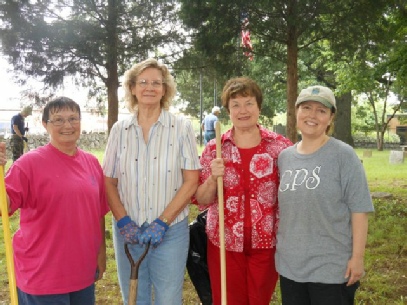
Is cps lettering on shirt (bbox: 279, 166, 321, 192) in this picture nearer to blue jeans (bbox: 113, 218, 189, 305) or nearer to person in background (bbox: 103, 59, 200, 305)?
person in background (bbox: 103, 59, 200, 305)

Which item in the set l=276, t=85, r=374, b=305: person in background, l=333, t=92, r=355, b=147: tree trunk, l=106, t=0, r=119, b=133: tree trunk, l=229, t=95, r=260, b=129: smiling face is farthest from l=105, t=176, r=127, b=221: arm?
l=333, t=92, r=355, b=147: tree trunk

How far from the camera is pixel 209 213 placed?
122 inches

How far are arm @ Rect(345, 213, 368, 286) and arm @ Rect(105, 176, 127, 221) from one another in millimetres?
1342

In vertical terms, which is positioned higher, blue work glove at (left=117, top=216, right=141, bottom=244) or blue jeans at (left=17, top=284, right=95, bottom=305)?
blue work glove at (left=117, top=216, right=141, bottom=244)

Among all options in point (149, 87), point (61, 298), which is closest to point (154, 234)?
point (61, 298)

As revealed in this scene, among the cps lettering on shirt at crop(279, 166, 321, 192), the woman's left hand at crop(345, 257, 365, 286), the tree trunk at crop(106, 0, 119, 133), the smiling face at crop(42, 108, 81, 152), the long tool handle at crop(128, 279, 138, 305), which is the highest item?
the tree trunk at crop(106, 0, 119, 133)

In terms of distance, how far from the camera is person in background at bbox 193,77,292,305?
113 inches

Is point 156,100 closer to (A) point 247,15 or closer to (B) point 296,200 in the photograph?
(B) point 296,200

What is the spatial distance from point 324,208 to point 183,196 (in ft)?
2.74

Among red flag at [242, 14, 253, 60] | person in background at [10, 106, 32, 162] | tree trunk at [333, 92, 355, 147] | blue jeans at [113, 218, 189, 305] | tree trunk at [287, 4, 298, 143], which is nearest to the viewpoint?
blue jeans at [113, 218, 189, 305]

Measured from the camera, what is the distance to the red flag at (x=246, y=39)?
28.2ft

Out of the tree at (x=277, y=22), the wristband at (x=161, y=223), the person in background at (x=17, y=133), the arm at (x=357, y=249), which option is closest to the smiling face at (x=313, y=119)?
the arm at (x=357, y=249)

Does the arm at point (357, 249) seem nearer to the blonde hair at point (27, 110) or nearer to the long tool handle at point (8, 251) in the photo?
the long tool handle at point (8, 251)

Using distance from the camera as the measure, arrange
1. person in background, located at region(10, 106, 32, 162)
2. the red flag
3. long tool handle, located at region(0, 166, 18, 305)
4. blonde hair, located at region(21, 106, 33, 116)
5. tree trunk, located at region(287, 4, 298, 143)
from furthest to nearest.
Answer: person in background, located at region(10, 106, 32, 162) → blonde hair, located at region(21, 106, 33, 116) → tree trunk, located at region(287, 4, 298, 143) → the red flag → long tool handle, located at region(0, 166, 18, 305)
